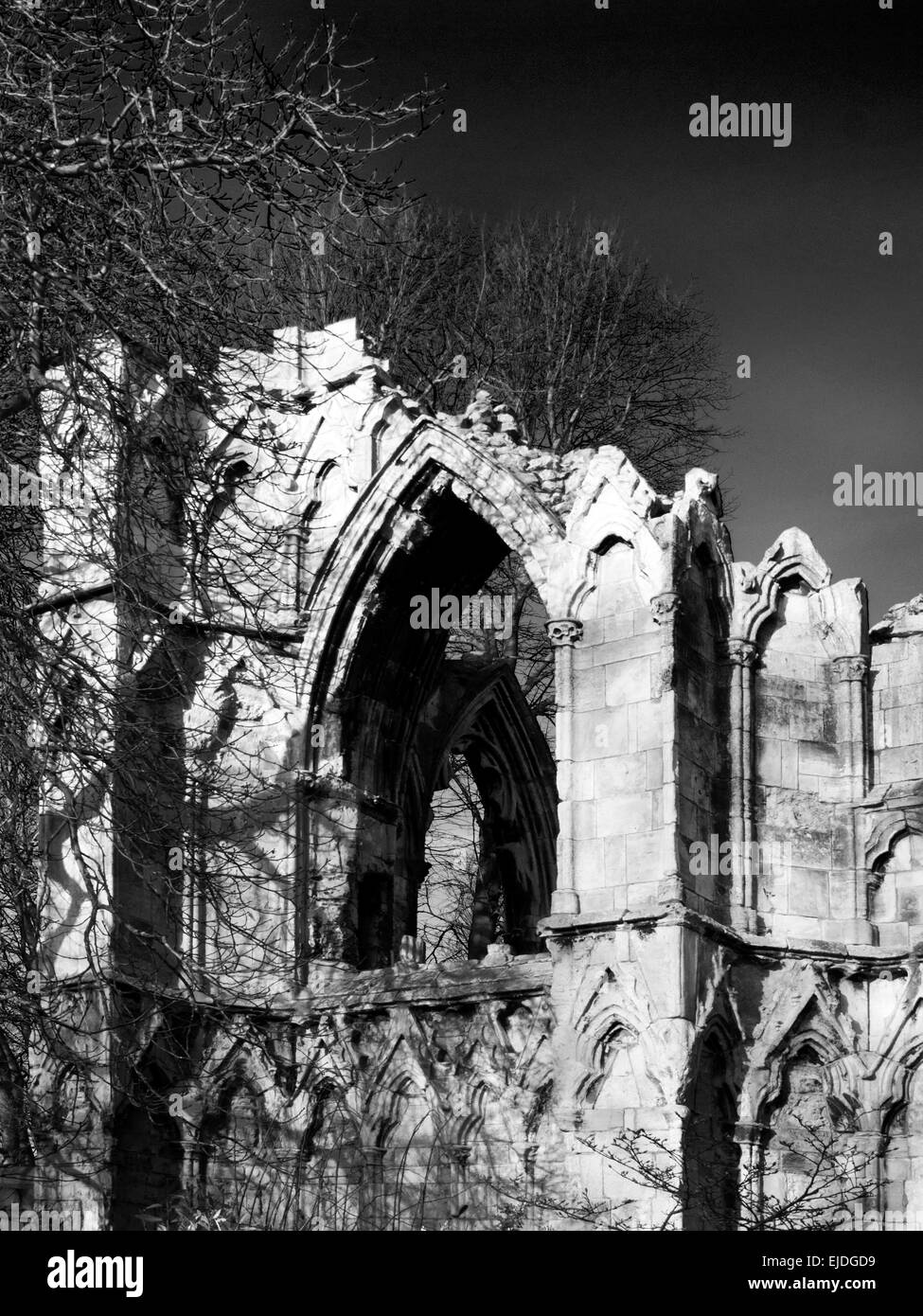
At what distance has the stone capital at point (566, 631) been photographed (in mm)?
13750

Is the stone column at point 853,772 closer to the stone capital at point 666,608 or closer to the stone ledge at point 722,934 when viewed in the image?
the stone ledge at point 722,934

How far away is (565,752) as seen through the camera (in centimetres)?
1351

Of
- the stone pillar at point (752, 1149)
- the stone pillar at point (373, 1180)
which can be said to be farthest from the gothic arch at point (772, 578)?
the stone pillar at point (373, 1180)

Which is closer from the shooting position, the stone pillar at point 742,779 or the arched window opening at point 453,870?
the stone pillar at point 742,779

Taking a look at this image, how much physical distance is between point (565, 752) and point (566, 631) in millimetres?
776

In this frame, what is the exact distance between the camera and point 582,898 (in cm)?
1312

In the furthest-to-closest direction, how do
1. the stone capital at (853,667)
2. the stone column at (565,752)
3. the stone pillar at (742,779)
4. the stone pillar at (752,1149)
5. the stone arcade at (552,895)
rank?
the stone capital at (853,667) < the stone pillar at (742,779) < the stone column at (565,752) < the stone arcade at (552,895) < the stone pillar at (752,1149)

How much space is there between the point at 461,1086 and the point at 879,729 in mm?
3374

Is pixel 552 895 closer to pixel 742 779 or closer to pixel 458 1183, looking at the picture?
pixel 742 779

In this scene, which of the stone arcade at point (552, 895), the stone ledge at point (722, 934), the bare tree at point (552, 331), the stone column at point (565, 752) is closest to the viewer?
the stone ledge at point (722, 934)

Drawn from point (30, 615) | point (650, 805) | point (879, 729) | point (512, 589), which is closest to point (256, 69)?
point (30, 615)

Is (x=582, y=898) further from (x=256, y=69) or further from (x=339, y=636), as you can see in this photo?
(x=256, y=69)

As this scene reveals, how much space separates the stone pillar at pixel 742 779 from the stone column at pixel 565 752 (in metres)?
0.96

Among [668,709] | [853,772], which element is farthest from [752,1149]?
[668,709]
